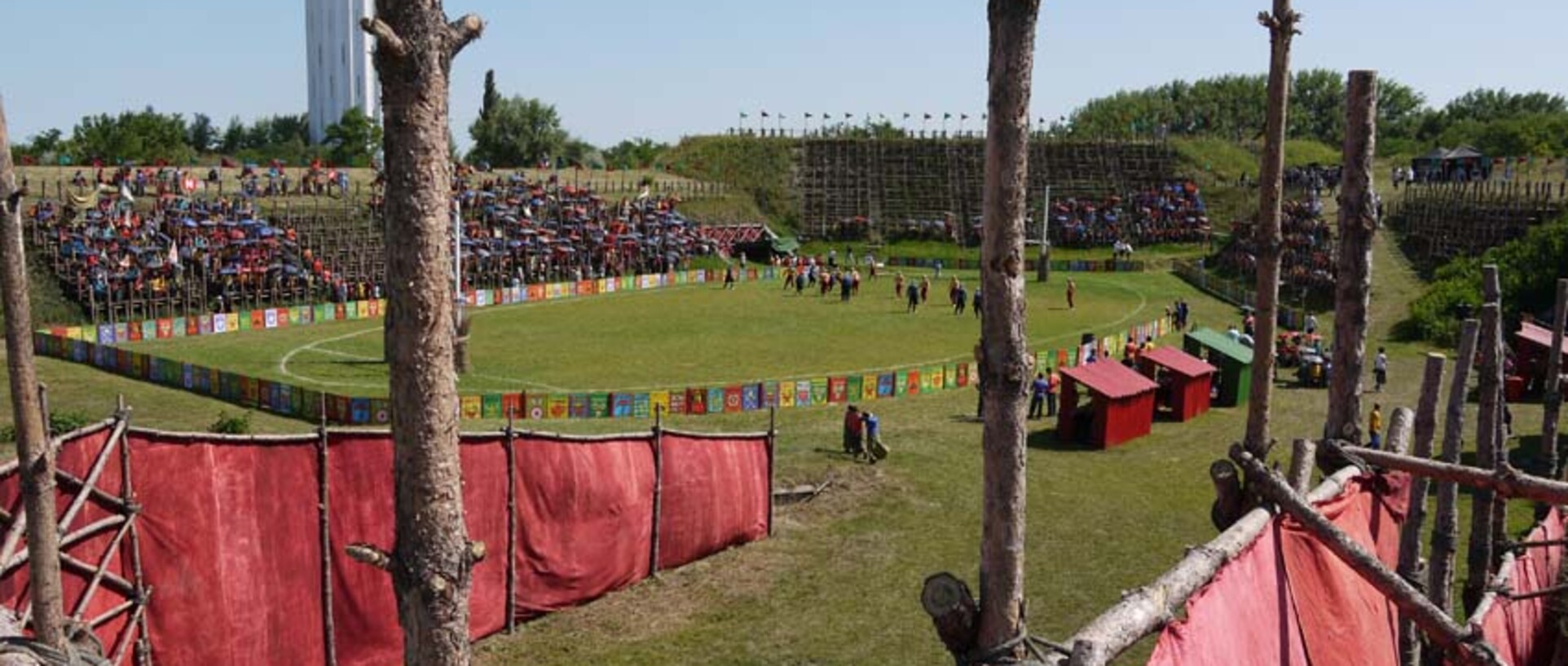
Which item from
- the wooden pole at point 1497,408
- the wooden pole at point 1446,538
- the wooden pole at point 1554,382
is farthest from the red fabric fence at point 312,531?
the wooden pole at point 1554,382

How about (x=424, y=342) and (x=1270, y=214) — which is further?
(x=1270, y=214)

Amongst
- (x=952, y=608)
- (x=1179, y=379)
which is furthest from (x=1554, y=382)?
(x=1179, y=379)

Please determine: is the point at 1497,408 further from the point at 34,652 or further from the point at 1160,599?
the point at 34,652

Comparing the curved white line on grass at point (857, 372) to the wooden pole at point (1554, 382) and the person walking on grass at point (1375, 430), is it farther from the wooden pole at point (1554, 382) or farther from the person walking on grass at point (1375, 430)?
the wooden pole at point (1554, 382)

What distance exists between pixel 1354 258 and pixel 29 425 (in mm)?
10096

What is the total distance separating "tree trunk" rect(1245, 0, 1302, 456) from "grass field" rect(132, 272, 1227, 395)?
20.3 m

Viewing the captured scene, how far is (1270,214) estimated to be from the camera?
10.8 meters

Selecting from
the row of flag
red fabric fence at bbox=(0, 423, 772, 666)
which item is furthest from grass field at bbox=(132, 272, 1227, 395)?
red fabric fence at bbox=(0, 423, 772, 666)

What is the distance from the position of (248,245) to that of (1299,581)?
44.2 meters

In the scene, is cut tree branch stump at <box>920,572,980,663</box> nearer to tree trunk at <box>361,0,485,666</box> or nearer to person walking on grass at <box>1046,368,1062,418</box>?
tree trunk at <box>361,0,485,666</box>

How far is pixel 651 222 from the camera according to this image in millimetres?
63125

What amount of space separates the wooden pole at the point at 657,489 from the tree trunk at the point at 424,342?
10.7 metres

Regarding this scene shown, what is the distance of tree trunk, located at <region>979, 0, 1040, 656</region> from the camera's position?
6.94 meters

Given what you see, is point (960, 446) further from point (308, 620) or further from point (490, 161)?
point (490, 161)
